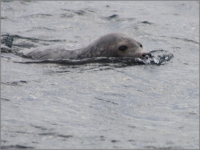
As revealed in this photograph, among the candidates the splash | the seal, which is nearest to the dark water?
the splash

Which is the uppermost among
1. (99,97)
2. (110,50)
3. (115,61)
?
(110,50)

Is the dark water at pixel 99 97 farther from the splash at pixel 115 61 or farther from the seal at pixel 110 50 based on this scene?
the seal at pixel 110 50

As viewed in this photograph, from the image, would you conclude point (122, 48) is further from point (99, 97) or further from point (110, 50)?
point (99, 97)

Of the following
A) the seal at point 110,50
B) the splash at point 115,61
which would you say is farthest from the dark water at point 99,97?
the seal at point 110,50

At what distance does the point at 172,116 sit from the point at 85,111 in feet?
3.51

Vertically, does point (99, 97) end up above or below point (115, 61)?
below

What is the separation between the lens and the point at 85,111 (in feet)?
25.0

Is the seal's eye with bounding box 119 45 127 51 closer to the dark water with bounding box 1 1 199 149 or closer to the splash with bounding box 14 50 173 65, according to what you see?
the splash with bounding box 14 50 173 65

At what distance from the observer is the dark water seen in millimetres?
6691

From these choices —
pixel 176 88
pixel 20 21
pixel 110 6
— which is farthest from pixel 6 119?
pixel 110 6

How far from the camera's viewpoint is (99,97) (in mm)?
8211

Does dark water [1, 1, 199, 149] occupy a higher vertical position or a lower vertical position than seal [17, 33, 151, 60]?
lower

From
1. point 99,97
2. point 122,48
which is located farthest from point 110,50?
Answer: point 99,97

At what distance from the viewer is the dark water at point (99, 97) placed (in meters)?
6.69
